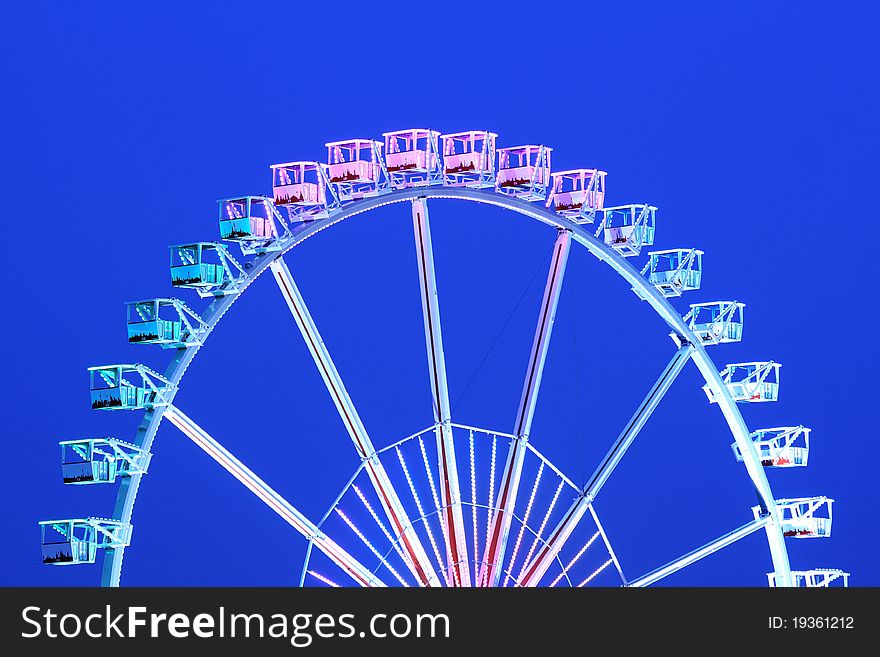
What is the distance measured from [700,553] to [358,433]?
20.6ft

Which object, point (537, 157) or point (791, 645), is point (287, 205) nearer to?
point (537, 157)

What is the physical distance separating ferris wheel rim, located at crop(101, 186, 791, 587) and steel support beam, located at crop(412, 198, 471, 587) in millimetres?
768

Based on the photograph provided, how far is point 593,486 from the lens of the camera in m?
36.6

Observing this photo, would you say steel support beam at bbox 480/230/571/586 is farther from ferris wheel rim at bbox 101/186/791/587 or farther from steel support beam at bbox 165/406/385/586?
steel support beam at bbox 165/406/385/586

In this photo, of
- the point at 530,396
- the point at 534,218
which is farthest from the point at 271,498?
the point at 534,218

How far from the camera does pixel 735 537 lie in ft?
123

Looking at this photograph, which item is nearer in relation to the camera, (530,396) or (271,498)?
(271,498)

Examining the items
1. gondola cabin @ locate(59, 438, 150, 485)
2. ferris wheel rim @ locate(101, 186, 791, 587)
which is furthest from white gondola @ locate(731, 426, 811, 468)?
gondola cabin @ locate(59, 438, 150, 485)

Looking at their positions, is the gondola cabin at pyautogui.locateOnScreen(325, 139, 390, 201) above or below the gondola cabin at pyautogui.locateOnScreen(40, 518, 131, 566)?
above

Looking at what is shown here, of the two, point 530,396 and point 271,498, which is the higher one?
A: point 530,396

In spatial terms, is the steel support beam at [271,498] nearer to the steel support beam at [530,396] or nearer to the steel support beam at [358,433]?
the steel support beam at [358,433]

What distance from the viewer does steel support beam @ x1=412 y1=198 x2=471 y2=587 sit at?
116ft

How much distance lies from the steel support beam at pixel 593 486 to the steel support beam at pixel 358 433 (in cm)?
180

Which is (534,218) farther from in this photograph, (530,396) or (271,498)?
(271,498)
